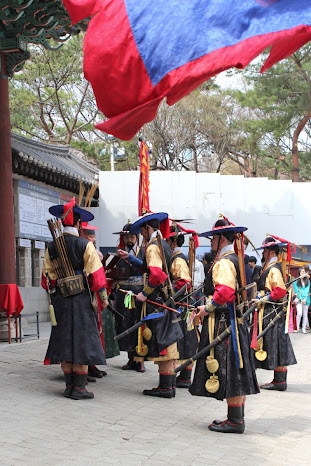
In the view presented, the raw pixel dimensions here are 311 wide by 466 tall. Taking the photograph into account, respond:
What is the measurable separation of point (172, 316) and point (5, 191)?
545cm

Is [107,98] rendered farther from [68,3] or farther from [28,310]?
[28,310]

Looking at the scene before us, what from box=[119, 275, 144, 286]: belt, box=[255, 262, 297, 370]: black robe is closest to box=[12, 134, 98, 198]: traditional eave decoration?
box=[119, 275, 144, 286]: belt

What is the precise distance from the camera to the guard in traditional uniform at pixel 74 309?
21.6 ft

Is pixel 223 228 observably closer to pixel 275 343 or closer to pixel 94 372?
pixel 275 343

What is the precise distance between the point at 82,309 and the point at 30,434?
174 cm

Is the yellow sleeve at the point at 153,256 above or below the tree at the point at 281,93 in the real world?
below

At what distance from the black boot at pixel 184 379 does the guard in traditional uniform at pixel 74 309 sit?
1.49m

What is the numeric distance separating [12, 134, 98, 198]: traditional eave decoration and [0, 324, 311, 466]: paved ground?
6963 millimetres

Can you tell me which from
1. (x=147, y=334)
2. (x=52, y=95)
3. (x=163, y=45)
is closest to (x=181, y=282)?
(x=147, y=334)

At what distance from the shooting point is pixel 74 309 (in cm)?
670

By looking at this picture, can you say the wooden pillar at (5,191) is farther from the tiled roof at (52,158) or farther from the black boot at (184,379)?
the black boot at (184,379)

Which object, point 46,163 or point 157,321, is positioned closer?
point 157,321

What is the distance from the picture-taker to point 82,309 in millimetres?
6711

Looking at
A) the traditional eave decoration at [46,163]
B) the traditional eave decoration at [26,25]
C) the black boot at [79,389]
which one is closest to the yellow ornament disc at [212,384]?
the black boot at [79,389]
